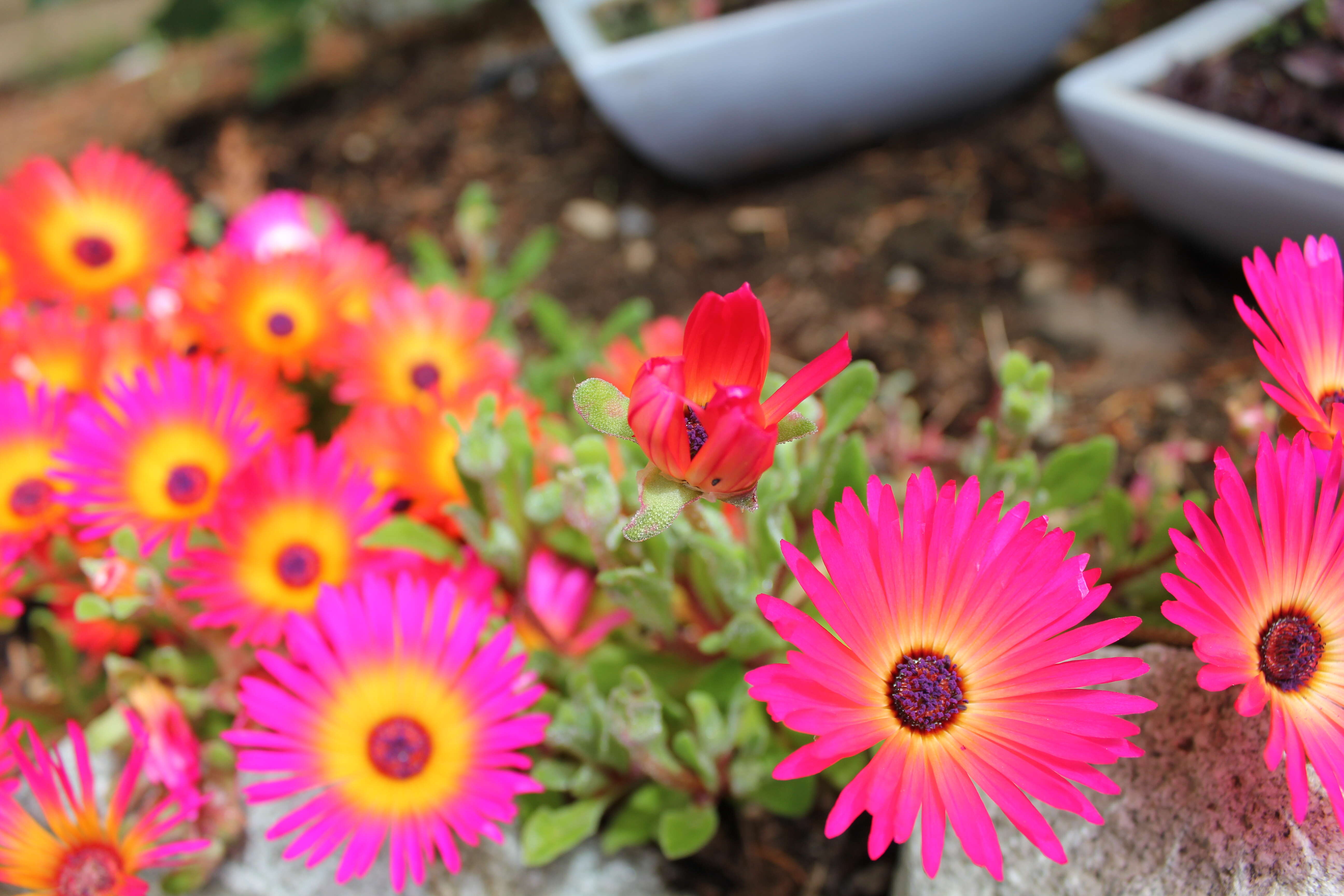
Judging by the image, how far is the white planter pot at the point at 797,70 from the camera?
5.23 ft

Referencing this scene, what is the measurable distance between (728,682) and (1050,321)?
95 centimetres

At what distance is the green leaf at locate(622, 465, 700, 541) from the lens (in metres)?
0.53

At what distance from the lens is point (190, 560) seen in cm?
88

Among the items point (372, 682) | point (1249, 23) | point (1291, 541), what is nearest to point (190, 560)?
point (372, 682)

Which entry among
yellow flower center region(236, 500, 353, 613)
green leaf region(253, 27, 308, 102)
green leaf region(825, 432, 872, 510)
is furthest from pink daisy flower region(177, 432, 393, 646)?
green leaf region(253, 27, 308, 102)

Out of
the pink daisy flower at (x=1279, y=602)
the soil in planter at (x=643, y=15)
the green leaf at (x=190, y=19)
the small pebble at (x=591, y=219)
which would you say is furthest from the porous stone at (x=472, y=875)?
the green leaf at (x=190, y=19)

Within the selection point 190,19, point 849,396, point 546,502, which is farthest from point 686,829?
point 190,19

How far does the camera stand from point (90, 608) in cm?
81

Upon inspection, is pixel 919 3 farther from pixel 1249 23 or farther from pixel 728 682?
pixel 728 682

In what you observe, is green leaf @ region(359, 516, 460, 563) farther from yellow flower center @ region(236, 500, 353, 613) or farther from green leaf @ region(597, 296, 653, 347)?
green leaf @ region(597, 296, 653, 347)

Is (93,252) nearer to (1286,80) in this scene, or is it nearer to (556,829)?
(556,829)

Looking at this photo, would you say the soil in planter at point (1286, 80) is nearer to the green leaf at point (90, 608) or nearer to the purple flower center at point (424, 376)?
the purple flower center at point (424, 376)

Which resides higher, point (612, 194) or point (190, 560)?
point (190, 560)

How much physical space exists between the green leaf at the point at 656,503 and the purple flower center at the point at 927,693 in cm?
19
